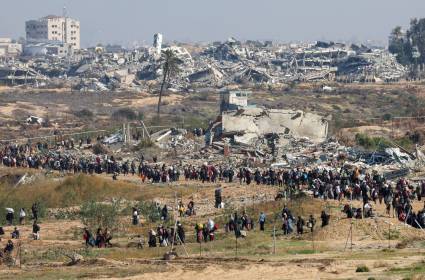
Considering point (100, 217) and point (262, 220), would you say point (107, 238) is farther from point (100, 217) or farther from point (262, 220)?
point (262, 220)

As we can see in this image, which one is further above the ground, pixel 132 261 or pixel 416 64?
pixel 416 64

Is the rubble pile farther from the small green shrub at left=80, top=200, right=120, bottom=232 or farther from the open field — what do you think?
the open field

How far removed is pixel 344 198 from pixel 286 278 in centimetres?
1584

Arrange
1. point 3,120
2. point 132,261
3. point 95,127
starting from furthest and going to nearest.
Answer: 1. point 3,120
2. point 95,127
3. point 132,261

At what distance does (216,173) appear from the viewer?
50.4m

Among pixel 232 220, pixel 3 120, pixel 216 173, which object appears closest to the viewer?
pixel 232 220

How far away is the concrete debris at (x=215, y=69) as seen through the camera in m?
126

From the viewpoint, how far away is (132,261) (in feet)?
98.6

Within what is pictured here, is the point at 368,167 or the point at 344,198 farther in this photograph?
the point at 368,167

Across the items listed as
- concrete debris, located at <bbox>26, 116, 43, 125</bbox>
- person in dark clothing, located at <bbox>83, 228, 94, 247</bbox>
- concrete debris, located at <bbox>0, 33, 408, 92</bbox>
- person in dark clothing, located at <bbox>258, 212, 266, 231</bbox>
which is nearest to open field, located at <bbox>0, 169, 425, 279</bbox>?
person in dark clothing, located at <bbox>258, 212, 266, 231</bbox>

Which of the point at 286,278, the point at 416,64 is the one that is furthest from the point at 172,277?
the point at 416,64

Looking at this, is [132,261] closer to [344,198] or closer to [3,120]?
[344,198]

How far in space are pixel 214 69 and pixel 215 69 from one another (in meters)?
0.89

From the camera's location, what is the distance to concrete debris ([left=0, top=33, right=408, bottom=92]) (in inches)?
4946
